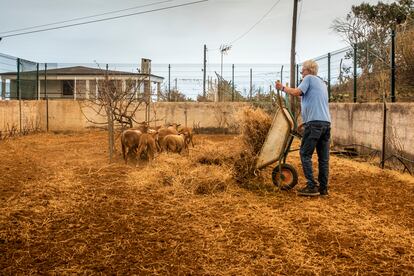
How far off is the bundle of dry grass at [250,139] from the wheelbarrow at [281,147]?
1.26 feet

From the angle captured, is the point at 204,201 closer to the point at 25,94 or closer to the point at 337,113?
the point at 337,113

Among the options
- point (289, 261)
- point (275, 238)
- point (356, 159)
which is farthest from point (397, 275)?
point (356, 159)

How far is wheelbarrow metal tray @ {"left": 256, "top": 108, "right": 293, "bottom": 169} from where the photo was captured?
6750 millimetres

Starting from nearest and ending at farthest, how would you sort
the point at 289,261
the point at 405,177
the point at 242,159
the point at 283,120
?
the point at 289,261, the point at 283,120, the point at 242,159, the point at 405,177

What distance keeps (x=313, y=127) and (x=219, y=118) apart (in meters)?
13.2

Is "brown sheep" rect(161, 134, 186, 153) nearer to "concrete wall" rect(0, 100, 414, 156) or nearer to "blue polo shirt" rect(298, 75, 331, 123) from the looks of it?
"concrete wall" rect(0, 100, 414, 156)

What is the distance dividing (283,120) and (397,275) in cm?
349

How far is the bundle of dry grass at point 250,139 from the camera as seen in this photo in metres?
7.27

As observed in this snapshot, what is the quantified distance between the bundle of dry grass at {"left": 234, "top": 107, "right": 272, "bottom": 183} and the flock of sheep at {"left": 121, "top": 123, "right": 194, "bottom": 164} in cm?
235

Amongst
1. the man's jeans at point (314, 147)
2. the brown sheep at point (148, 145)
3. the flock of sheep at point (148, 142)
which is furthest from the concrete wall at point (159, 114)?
the man's jeans at point (314, 147)

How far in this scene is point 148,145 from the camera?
9602 mm

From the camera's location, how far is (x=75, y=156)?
10.9 meters

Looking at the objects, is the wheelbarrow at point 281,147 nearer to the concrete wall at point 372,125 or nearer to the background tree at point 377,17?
the concrete wall at point 372,125

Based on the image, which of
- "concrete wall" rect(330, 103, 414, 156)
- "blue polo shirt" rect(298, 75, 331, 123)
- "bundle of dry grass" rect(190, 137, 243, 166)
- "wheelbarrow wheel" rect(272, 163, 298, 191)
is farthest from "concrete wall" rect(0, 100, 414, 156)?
"blue polo shirt" rect(298, 75, 331, 123)
